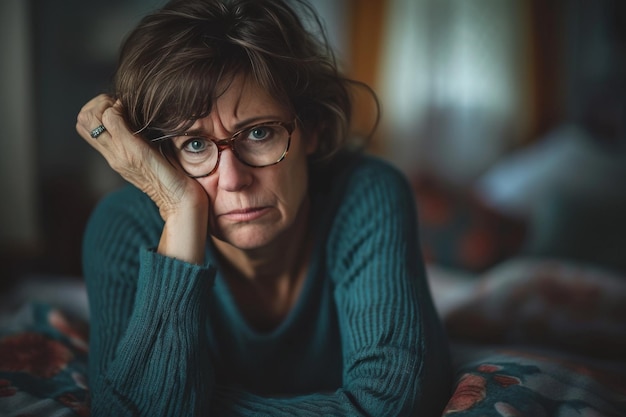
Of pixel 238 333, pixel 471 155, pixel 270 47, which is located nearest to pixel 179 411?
pixel 238 333

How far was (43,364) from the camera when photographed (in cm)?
133

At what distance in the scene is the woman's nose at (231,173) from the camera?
1131 mm

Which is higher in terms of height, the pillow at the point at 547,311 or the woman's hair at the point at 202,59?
the woman's hair at the point at 202,59

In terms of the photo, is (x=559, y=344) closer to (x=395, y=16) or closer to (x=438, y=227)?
(x=438, y=227)

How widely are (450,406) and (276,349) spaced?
43 centimetres

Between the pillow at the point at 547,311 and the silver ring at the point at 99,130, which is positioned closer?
the silver ring at the point at 99,130

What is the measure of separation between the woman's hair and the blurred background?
151 centimetres

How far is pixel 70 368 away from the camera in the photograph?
1341mm

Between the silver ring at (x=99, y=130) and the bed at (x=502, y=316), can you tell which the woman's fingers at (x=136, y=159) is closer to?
the silver ring at (x=99, y=130)

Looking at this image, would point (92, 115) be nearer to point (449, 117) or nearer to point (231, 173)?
point (231, 173)

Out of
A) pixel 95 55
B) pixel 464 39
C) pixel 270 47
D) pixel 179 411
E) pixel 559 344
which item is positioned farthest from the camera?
pixel 464 39

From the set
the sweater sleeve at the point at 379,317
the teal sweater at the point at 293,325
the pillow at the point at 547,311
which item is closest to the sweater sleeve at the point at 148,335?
the teal sweater at the point at 293,325

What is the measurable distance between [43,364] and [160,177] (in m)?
0.54

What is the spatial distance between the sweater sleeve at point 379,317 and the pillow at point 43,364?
316mm
